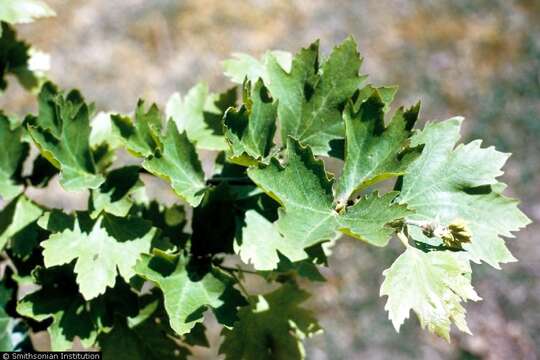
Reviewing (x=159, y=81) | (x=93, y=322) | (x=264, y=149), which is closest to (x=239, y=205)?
(x=264, y=149)

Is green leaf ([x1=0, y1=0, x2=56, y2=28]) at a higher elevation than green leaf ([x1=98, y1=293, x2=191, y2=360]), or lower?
higher

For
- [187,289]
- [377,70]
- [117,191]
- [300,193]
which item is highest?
[300,193]

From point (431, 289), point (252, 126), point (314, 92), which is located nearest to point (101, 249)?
point (252, 126)

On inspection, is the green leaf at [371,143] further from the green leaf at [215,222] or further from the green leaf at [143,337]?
the green leaf at [143,337]

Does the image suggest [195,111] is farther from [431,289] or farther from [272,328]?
[431,289]

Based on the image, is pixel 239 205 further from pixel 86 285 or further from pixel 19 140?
pixel 19 140

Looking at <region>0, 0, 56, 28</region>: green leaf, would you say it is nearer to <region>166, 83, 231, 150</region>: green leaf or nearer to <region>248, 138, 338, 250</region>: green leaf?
<region>166, 83, 231, 150</region>: green leaf

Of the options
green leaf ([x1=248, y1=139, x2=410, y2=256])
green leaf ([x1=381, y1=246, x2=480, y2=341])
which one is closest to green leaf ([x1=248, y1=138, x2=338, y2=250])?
green leaf ([x1=248, y1=139, x2=410, y2=256])
